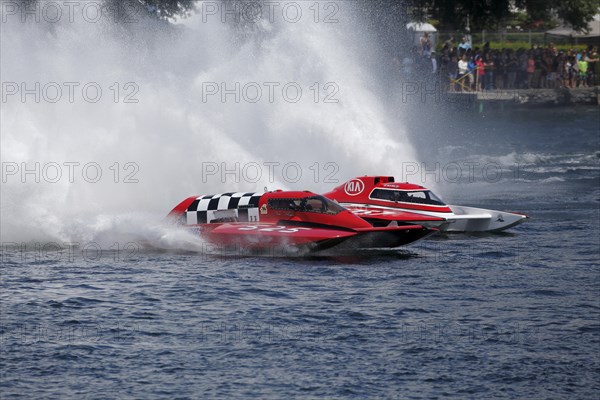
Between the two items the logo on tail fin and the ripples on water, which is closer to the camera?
the ripples on water

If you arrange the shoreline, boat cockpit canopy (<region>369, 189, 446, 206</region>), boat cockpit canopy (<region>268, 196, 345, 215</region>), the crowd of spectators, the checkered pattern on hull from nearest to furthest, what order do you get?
1. boat cockpit canopy (<region>268, 196, 345, 215</region>)
2. the checkered pattern on hull
3. boat cockpit canopy (<region>369, 189, 446, 206</region>)
4. the crowd of spectators
5. the shoreline

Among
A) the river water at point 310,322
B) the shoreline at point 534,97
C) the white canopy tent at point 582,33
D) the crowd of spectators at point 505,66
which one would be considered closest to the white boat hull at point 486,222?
the river water at point 310,322

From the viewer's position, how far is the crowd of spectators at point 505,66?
46125mm

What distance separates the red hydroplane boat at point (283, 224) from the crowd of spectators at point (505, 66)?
26.2 meters

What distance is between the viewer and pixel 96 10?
2798 centimetres

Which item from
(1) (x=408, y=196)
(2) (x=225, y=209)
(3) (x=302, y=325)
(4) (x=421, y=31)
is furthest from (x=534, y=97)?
(3) (x=302, y=325)

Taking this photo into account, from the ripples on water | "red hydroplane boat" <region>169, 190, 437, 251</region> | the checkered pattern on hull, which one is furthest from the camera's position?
the checkered pattern on hull

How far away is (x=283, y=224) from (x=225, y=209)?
Result: 119 centimetres

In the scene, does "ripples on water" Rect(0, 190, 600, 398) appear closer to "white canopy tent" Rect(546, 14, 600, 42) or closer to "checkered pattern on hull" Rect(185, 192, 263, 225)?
"checkered pattern on hull" Rect(185, 192, 263, 225)

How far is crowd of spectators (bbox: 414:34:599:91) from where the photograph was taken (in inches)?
1816

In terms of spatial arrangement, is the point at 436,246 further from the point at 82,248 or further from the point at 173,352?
the point at 173,352

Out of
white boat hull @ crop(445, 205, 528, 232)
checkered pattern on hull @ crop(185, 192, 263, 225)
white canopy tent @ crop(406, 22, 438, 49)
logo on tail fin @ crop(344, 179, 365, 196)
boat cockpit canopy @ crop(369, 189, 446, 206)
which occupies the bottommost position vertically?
white boat hull @ crop(445, 205, 528, 232)

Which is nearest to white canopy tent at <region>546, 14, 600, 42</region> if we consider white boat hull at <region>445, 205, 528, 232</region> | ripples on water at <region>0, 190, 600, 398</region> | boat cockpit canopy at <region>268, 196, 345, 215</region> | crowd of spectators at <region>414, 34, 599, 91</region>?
crowd of spectators at <region>414, 34, 599, 91</region>

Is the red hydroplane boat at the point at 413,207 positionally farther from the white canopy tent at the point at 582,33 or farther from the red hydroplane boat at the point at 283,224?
the white canopy tent at the point at 582,33
